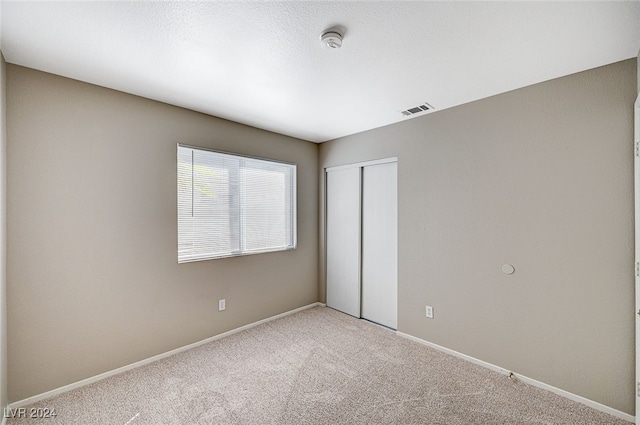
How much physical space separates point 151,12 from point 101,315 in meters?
2.34

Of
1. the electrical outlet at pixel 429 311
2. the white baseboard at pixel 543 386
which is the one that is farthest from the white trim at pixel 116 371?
the white baseboard at pixel 543 386

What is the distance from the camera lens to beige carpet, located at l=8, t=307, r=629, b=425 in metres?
1.94

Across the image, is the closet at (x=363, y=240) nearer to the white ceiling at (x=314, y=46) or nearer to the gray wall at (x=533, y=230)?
the gray wall at (x=533, y=230)

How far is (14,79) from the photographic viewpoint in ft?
6.58

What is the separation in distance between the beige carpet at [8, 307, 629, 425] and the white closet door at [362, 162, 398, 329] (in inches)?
26.0

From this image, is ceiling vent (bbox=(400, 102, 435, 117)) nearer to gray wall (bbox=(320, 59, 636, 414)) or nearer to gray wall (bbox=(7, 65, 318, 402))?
gray wall (bbox=(320, 59, 636, 414))

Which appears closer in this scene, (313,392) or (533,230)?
(313,392)

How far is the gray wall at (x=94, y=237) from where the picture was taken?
2.05 m

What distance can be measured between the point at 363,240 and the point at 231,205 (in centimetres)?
175

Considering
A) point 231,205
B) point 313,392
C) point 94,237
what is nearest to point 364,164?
point 231,205

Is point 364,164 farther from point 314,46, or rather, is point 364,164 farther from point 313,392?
point 313,392

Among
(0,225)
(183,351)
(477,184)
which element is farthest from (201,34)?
(183,351)

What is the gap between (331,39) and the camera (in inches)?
65.2

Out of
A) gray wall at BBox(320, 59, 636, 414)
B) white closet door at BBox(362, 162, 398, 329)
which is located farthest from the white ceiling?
white closet door at BBox(362, 162, 398, 329)
